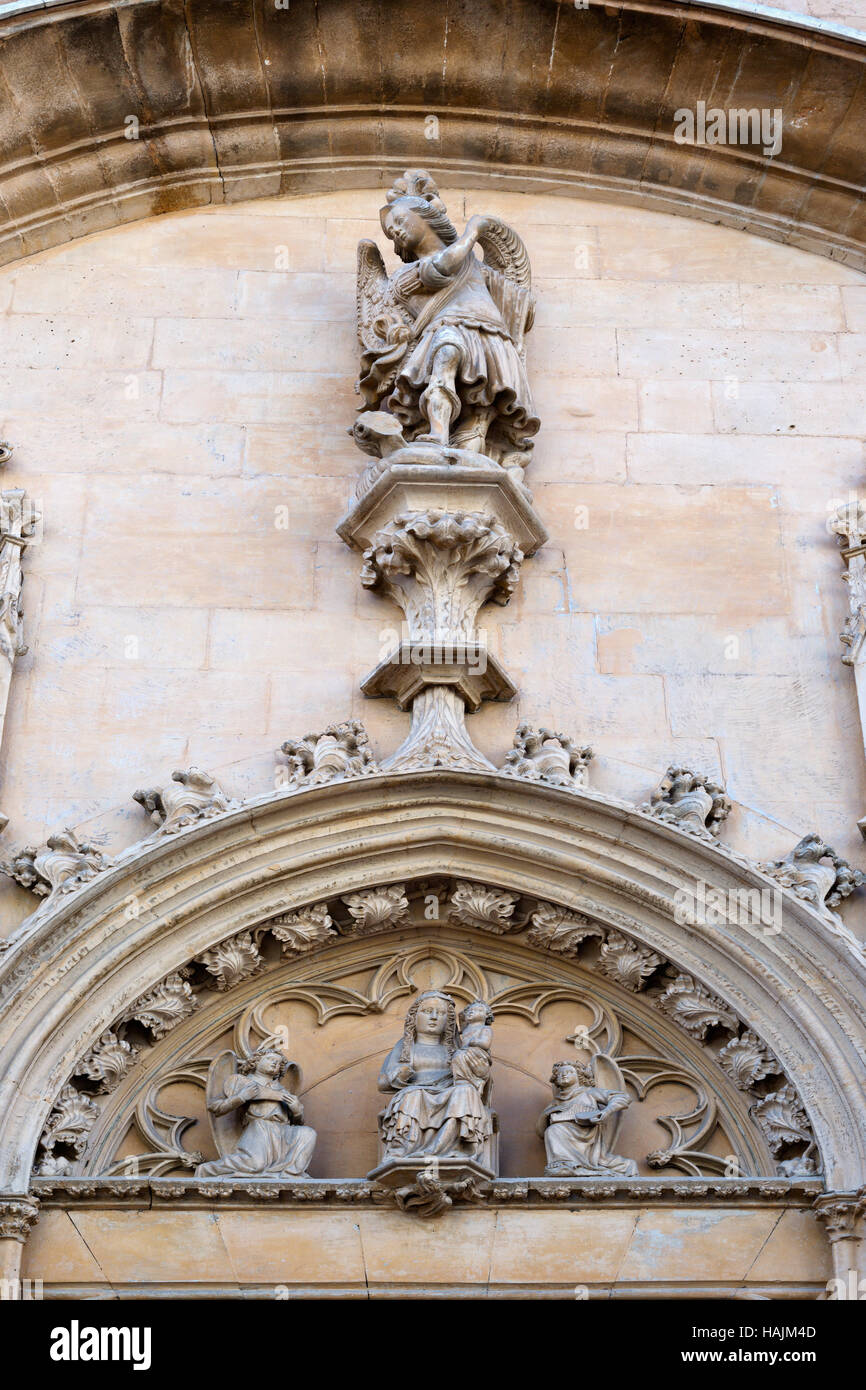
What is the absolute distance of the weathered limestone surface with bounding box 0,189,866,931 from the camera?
9.19m

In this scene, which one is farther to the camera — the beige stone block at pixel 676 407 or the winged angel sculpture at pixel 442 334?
the beige stone block at pixel 676 407

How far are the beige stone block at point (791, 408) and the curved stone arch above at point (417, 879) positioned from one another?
8.28 feet

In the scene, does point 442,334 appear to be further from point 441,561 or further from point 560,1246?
point 560,1246

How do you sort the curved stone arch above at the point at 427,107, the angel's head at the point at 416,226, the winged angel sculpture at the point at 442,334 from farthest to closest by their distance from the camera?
the curved stone arch above at the point at 427,107 < the angel's head at the point at 416,226 < the winged angel sculpture at the point at 442,334

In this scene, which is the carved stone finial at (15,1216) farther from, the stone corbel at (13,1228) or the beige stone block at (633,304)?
the beige stone block at (633,304)

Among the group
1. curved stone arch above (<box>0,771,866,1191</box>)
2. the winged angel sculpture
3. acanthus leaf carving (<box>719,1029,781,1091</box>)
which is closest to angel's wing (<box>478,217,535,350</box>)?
the winged angel sculpture

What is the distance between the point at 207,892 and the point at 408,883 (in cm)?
85

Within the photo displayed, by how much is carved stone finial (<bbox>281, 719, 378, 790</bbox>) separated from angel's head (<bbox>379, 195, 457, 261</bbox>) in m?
2.53

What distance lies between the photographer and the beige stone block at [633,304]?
422 inches

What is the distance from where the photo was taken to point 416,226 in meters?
10.2

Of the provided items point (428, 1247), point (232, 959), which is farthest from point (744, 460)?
point (428, 1247)

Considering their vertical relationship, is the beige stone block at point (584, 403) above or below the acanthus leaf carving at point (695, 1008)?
above

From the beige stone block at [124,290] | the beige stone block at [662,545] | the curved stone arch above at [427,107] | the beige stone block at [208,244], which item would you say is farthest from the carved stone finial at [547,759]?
the curved stone arch above at [427,107]
